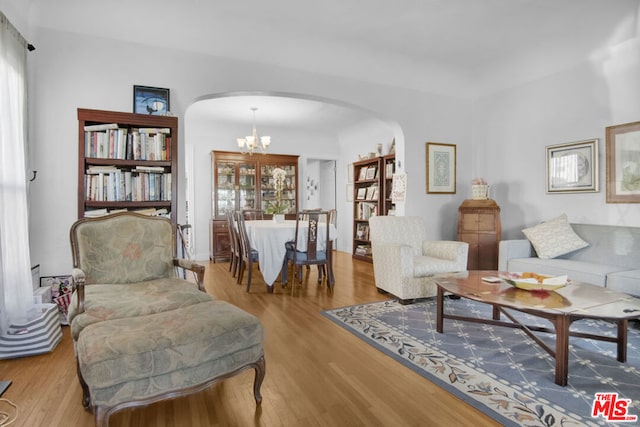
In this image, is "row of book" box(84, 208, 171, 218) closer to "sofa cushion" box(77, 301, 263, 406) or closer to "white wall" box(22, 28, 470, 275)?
"white wall" box(22, 28, 470, 275)

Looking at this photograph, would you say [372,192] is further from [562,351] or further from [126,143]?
[562,351]

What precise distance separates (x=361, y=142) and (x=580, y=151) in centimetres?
394

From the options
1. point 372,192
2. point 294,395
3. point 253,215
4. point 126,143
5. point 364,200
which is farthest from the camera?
point 364,200

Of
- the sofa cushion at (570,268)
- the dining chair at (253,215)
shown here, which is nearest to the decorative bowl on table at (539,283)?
the sofa cushion at (570,268)

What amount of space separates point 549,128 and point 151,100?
4.39 metres

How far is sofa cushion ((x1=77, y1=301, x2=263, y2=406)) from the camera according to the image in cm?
143

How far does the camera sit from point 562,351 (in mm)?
1949

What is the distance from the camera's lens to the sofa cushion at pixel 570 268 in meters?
3.11

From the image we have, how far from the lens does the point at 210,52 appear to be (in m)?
3.51

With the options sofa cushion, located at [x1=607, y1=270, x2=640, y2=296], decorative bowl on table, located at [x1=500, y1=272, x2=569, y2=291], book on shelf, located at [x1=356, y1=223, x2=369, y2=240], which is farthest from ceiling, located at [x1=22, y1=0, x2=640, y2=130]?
book on shelf, located at [x1=356, y1=223, x2=369, y2=240]

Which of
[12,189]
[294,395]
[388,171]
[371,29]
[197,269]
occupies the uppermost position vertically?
[371,29]

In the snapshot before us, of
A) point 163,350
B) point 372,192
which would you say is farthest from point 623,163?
point 163,350

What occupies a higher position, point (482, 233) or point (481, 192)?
point (481, 192)

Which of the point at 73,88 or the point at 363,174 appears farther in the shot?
the point at 363,174
